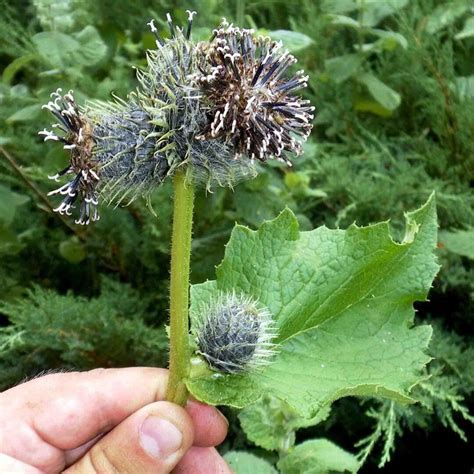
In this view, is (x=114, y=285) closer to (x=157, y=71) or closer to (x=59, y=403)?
(x=59, y=403)

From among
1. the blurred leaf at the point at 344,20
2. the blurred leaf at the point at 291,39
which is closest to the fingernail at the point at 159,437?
the blurred leaf at the point at 291,39

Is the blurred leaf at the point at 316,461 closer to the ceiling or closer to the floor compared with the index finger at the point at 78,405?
closer to the floor

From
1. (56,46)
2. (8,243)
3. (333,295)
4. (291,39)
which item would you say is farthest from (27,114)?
(333,295)

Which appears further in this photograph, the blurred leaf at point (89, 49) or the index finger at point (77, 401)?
the blurred leaf at point (89, 49)

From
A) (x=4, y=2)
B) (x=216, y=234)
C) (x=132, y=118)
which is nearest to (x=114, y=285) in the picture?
(x=216, y=234)

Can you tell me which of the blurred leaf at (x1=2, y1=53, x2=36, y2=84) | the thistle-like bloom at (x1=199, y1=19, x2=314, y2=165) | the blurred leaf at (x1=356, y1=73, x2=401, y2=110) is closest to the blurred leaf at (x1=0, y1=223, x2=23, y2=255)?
the blurred leaf at (x1=2, y1=53, x2=36, y2=84)

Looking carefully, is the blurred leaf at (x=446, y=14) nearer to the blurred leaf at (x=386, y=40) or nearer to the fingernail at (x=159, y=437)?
the blurred leaf at (x=386, y=40)

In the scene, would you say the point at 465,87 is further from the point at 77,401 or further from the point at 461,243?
the point at 77,401
